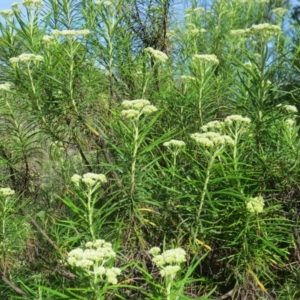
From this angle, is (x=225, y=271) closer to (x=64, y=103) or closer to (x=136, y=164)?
(x=136, y=164)

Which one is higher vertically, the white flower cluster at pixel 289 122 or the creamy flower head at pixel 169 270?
the white flower cluster at pixel 289 122

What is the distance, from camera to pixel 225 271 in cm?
281

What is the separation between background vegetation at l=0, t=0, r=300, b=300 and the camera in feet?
8.42

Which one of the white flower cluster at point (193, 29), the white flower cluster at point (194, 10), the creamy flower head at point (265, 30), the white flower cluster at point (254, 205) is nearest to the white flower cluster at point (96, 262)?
the white flower cluster at point (254, 205)

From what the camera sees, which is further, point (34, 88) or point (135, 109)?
point (34, 88)

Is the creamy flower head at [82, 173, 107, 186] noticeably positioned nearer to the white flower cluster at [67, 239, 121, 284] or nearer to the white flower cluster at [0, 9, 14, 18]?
the white flower cluster at [67, 239, 121, 284]

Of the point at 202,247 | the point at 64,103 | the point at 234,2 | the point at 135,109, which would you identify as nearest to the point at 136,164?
the point at 135,109

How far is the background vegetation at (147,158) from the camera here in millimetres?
2566

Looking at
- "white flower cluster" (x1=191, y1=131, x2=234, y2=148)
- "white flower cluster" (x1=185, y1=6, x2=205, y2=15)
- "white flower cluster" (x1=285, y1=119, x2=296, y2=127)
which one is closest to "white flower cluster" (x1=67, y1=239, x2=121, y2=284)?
"white flower cluster" (x1=191, y1=131, x2=234, y2=148)

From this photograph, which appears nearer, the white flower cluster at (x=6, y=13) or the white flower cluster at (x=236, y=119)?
the white flower cluster at (x=236, y=119)

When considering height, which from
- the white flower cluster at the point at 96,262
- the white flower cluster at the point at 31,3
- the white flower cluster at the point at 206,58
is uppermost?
the white flower cluster at the point at 31,3

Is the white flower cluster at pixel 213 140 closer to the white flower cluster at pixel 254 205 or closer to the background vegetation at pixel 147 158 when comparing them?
the background vegetation at pixel 147 158

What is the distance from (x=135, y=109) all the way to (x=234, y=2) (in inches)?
95.1

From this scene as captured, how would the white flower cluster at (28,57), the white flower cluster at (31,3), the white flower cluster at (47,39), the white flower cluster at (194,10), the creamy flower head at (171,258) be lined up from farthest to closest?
1. the white flower cluster at (194,10)
2. the white flower cluster at (31,3)
3. the white flower cluster at (47,39)
4. the white flower cluster at (28,57)
5. the creamy flower head at (171,258)
